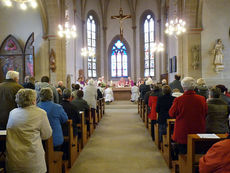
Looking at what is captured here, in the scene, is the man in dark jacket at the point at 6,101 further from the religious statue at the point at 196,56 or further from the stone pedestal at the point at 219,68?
the stone pedestal at the point at 219,68

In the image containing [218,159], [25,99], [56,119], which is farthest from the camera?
[56,119]

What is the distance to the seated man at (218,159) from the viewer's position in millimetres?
1560

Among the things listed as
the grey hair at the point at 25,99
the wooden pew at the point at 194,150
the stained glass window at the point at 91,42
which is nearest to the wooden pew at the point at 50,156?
the grey hair at the point at 25,99

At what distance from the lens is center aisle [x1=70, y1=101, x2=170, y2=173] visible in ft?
13.4

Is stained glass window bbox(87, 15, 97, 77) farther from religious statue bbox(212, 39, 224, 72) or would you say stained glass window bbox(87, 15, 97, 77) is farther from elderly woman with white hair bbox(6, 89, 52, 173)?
elderly woman with white hair bbox(6, 89, 52, 173)

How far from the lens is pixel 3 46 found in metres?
11.3

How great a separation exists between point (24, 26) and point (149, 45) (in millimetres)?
11072

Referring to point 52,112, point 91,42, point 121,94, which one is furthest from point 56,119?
point 91,42

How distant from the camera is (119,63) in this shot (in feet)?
67.8

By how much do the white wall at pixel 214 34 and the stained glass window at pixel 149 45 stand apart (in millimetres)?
8244

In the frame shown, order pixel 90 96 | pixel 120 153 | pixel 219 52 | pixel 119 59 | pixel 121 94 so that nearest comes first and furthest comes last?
pixel 120 153
pixel 90 96
pixel 219 52
pixel 121 94
pixel 119 59

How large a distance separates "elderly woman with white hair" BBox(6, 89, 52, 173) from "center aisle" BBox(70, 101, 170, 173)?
5.57 feet

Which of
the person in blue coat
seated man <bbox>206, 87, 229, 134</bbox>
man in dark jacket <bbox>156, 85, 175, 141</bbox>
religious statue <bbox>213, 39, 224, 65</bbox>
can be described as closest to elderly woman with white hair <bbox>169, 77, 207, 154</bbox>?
seated man <bbox>206, 87, 229, 134</bbox>

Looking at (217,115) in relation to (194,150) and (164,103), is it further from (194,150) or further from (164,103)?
(164,103)
